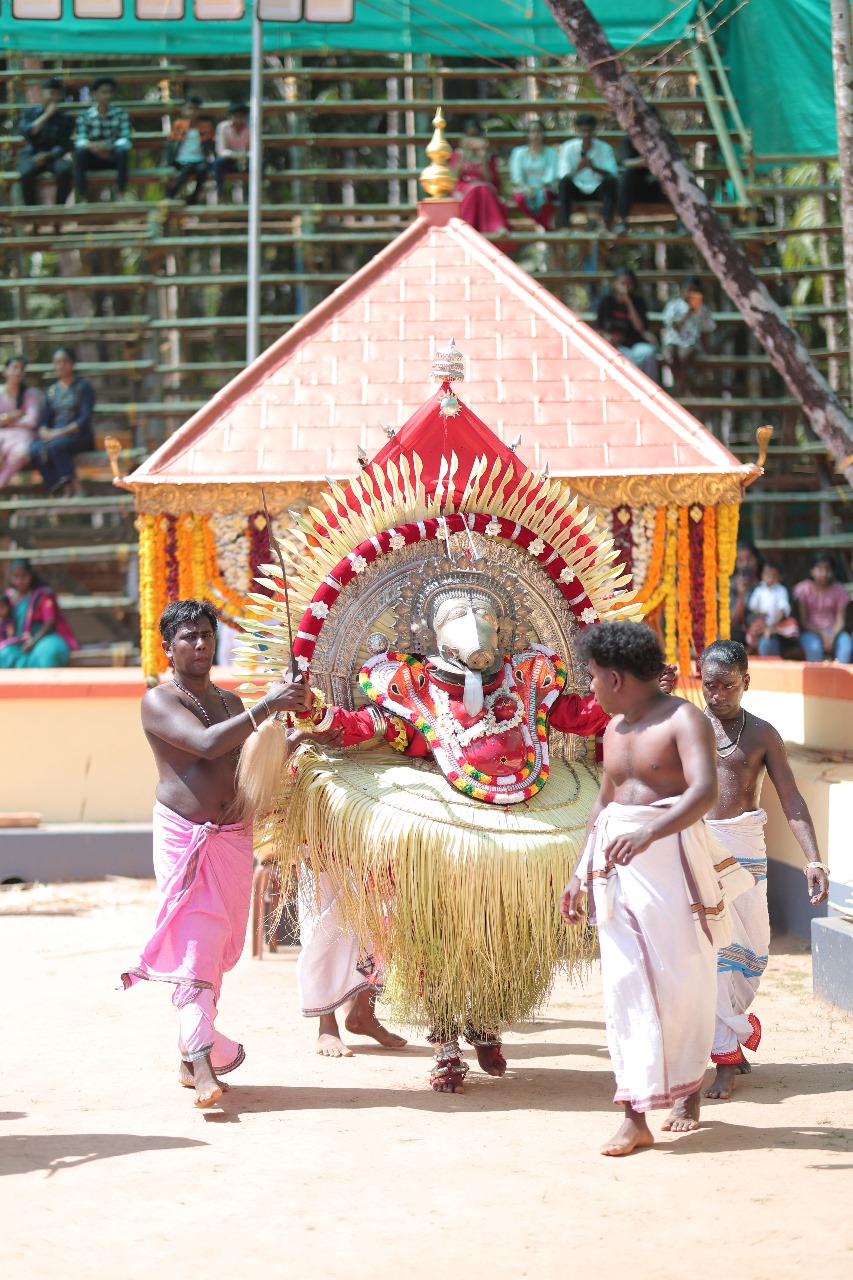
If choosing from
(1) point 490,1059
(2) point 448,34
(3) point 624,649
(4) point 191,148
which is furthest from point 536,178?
(3) point 624,649

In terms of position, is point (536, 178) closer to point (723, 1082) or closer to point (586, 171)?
point (586, 171)

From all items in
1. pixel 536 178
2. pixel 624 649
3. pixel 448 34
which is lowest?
pixel 624 649

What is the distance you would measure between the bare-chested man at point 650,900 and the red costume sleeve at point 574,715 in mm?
887

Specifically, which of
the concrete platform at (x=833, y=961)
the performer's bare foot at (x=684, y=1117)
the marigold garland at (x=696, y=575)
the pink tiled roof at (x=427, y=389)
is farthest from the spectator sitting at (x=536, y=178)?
the performer's bare foot at (x=684, y=1117)

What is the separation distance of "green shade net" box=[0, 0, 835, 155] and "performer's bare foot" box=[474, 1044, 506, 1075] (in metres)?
9.00

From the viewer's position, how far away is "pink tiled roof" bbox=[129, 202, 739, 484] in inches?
286

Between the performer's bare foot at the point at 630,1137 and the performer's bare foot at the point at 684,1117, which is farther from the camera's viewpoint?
the performer's bare foot at the point at 684,1117

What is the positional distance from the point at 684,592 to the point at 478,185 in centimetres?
733

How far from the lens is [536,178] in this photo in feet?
47.7

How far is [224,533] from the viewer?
24.2ft

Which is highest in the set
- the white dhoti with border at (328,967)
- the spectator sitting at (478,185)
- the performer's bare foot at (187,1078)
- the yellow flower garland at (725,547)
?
the spectator sitting at (478,185)

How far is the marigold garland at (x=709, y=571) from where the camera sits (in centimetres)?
747

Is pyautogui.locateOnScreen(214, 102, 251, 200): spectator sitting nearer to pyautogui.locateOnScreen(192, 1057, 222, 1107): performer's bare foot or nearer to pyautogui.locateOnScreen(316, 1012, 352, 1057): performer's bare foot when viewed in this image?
pyautogui.locateOnScreen(316, 1012, 352, 1057): performer's bare foot

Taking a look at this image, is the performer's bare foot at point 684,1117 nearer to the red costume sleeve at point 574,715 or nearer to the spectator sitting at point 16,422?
the red costume sleeve at point 574,715
